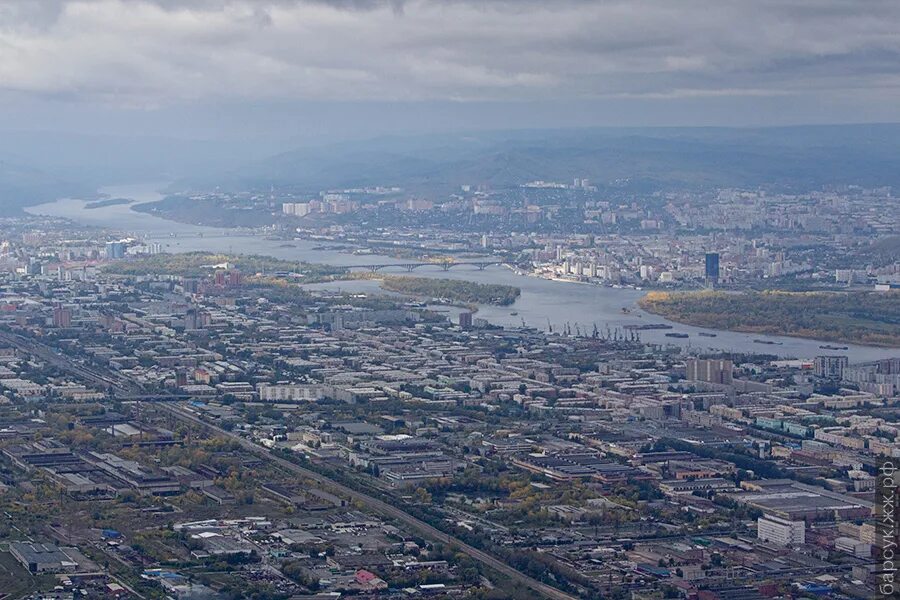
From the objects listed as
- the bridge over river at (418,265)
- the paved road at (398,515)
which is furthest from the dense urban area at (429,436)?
the bridge over river at (418,265)

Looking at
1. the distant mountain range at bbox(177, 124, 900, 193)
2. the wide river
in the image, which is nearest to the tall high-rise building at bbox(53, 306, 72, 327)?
the wide river

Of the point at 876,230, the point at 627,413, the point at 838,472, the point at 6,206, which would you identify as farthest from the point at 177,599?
the point at 6,206

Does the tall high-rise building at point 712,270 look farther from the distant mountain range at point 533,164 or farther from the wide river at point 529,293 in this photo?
the distant mountain range at point 533,164

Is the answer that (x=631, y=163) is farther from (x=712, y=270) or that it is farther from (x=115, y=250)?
(x=712, y=270)

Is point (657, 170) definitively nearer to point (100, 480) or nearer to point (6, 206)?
point (6, 206)

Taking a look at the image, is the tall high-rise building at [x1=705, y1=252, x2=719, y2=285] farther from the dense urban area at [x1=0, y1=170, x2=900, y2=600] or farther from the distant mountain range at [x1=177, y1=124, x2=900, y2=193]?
the distant mountain range at [x1=177, y1=124, x2=900, y2=193]

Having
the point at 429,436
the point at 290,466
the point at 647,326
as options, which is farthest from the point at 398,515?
the point at 647,326
